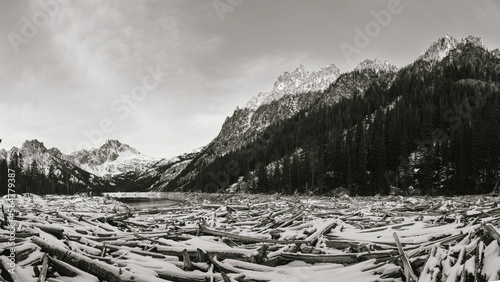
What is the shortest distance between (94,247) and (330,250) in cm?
426

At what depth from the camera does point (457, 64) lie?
130 meters

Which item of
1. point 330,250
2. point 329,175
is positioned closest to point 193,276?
point 330,250

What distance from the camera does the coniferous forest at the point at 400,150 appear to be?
1802 inches

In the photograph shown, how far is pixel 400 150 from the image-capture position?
58312mm

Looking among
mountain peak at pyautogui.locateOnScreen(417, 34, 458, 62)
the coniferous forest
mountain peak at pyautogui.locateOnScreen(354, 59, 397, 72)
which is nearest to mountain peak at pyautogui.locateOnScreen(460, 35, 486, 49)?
mountain peak at pyautogui.locateOnScreen(417, 34, 458, 62)

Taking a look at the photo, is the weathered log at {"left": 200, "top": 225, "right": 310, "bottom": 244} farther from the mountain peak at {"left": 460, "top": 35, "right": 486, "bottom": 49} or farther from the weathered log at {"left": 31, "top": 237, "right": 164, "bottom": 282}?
the mountain peak at {"left": 460, "top": 35, "right": 486, "bottom": 49}

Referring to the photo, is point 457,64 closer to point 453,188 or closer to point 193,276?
point 453,188

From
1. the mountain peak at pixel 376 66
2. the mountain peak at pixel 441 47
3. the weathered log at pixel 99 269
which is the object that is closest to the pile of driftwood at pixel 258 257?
the weathered log at pixel 99 269

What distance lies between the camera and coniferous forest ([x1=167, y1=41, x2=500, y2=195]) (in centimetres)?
4578

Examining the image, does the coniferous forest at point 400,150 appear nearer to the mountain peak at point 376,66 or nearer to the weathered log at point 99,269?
the weathered log at point 99,269

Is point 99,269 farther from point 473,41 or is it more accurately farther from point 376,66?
point 376,66

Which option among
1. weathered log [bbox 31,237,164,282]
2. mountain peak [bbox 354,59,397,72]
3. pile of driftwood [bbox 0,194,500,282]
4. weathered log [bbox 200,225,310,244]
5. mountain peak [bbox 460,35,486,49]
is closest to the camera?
pile of driftwood [bbox 0,194,500,282]

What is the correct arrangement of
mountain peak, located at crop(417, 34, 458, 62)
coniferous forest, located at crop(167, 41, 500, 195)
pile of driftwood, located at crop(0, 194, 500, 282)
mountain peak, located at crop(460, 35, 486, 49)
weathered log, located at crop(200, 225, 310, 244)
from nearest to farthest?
pile of driftwood, located at crop(0, 194, 500, 282) < weathered log, located at crop(200, 225, 310, 244) < coniferous forest, located at crop(167, 41, 500, 195) < mountain peak, located at crop(460, 35, 486, 49) < mountain peak, located at crop(417, 34, 458, 62)

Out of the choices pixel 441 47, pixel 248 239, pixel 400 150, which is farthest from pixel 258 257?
pixel 441 47
